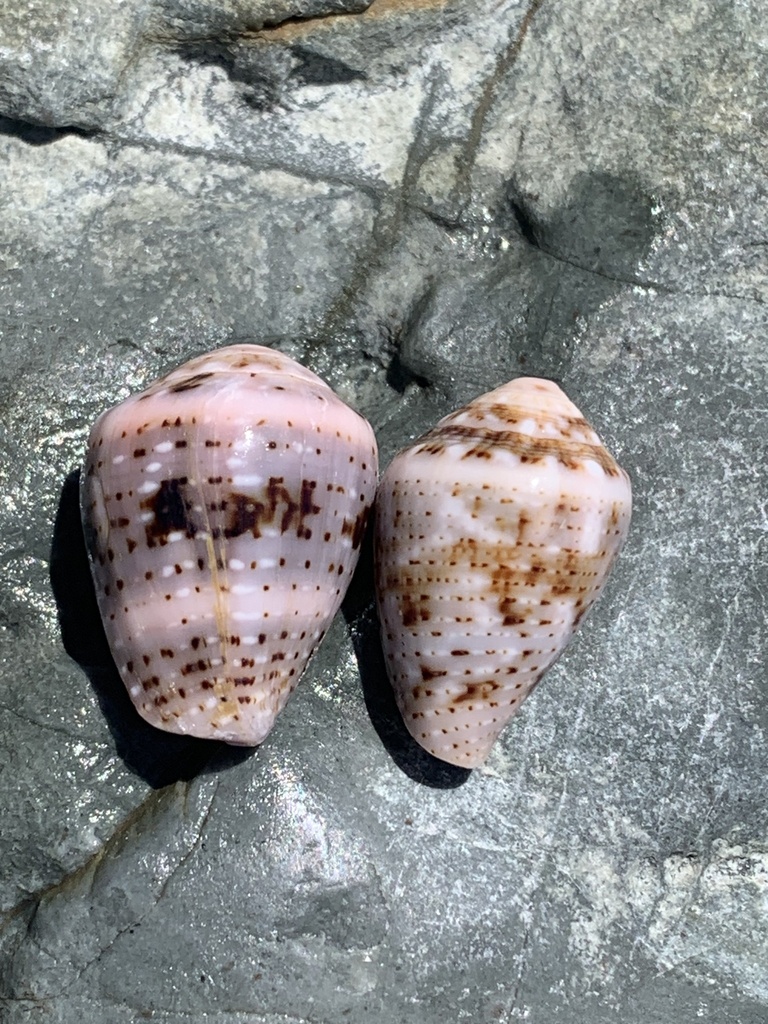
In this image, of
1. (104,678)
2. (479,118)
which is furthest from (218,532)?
(479,118)

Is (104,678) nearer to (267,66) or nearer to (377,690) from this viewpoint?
(377,690)

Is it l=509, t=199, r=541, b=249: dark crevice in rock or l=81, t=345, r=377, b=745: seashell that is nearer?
l=81, t=345, r=377, b=745: seashell

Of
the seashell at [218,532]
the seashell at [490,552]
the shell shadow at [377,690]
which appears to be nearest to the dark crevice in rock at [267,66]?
the seashell at [218,532]

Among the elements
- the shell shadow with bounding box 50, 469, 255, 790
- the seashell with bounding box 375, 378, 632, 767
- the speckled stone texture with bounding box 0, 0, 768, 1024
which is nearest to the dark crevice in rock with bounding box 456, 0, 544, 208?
the speckled stone texture with bounding box 0, 0, 768, 1024

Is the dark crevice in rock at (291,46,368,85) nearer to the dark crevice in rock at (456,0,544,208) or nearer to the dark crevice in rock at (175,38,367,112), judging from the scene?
the dark crevice in rock at (175,38,367,112)

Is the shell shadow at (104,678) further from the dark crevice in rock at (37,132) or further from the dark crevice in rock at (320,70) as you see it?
the dark crevice in rock at (320,70)

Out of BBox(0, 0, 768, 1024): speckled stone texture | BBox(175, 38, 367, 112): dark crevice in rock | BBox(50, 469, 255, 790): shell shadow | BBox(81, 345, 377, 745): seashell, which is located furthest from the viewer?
BBox(175, 38, 367, 112): dark crevice in rock
